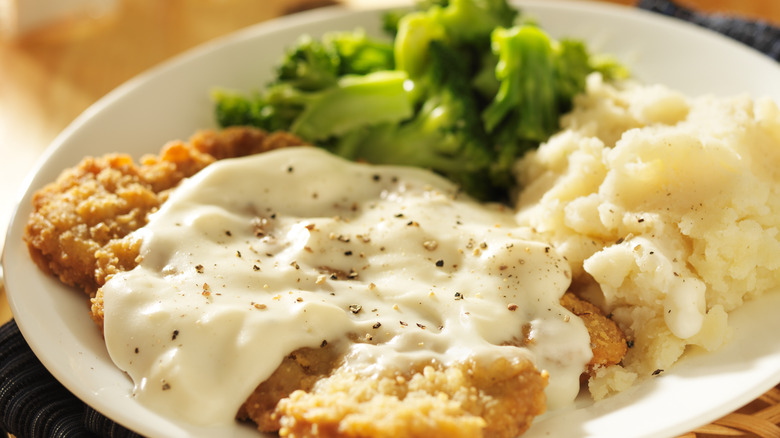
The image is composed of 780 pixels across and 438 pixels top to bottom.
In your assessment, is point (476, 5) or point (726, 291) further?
point (476, 5)

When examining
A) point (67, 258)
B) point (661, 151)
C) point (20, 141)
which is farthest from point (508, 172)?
point (20, 141)

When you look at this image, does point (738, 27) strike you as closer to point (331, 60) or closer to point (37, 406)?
point (331, 60)

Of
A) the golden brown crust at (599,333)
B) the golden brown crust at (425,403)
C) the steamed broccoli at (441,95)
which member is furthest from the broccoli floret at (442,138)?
the golden brown crust at (425,403)

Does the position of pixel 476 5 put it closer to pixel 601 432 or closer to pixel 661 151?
pixel 661 151

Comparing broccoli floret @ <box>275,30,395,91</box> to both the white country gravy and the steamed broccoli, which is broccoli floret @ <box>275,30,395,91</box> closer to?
the steamed broccoli

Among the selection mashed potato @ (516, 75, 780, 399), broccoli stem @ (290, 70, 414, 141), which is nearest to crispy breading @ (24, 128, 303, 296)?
broccoli stem @ (290, 70, 414, 141)

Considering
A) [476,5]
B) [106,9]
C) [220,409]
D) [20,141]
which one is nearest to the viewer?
[220,409]

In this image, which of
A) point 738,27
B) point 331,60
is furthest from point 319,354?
point 738,27
